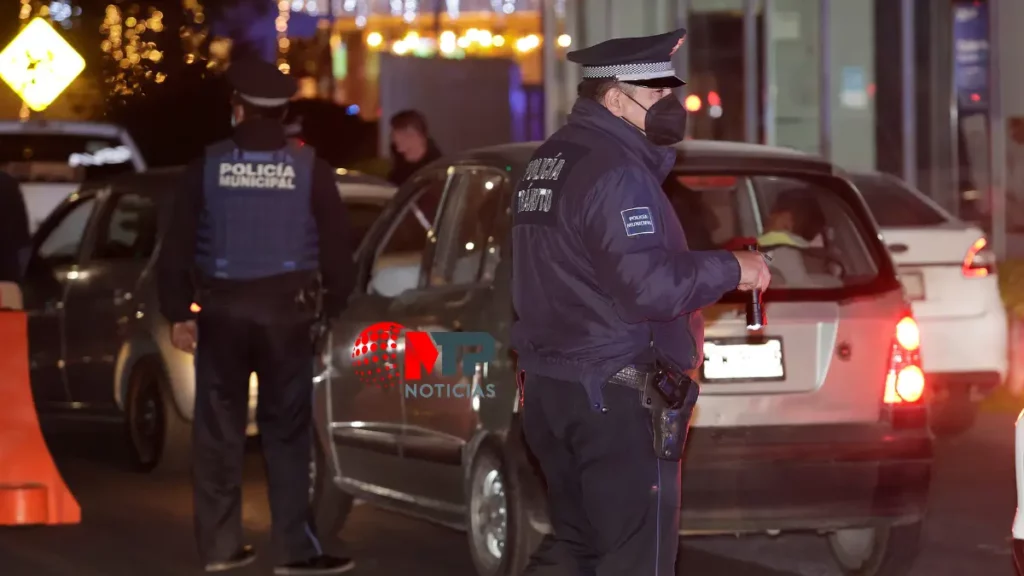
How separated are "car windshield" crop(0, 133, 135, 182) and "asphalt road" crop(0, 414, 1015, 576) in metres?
8.64

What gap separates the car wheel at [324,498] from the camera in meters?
8.94

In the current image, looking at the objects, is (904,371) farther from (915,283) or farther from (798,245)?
(915,283)

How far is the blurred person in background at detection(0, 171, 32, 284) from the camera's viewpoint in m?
9.09

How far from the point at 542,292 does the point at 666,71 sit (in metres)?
0.63

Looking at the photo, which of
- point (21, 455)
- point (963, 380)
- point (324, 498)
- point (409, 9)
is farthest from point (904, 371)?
point (409, 9)

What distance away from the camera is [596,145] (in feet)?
16.9

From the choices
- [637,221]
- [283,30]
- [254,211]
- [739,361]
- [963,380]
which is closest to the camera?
[637,221]

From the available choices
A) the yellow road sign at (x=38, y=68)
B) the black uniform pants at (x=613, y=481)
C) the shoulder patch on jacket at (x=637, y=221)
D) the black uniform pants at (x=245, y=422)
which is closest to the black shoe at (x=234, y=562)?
the black uniform pants at (x=245, y=422)

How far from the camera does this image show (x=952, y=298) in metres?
11.4

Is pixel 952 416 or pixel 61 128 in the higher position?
pixel 61 128

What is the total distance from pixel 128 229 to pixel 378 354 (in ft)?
12.5

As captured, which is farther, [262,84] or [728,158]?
[262,84]

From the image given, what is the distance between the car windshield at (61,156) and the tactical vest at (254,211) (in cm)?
1177

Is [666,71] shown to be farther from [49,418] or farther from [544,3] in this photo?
[544,3]
